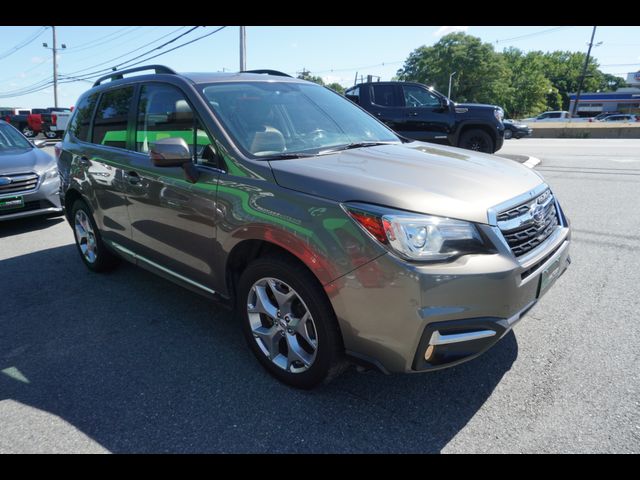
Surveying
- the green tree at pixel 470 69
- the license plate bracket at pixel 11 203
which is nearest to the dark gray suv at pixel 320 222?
the license plate bracket at pixel 11 203

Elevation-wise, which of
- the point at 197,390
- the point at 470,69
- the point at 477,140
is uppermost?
the point at 470,69

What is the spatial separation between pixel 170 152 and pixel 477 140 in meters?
9.49

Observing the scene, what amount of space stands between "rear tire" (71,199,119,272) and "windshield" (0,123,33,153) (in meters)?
3.59

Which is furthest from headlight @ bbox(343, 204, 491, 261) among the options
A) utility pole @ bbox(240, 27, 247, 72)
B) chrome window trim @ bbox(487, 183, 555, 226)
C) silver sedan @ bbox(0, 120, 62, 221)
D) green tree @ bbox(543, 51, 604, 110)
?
green tree @ bbox(543, 51, 604, 110)

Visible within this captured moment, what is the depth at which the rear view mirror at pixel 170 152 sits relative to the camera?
2.70m

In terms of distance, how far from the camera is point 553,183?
8.45m

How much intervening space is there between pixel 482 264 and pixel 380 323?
0.55 metres

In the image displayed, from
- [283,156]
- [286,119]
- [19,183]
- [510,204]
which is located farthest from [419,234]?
[19,183]

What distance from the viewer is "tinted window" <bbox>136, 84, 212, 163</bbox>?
2.96 m

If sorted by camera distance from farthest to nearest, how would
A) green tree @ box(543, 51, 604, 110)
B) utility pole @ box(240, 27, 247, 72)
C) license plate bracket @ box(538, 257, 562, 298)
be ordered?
green tree @ box(543, 51, 604, 110)
utility pole @ box(240, 27, 247, 72)
license plate bracket @ box(538, 257, 562, 298)

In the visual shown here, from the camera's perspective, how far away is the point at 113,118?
3.94 meters

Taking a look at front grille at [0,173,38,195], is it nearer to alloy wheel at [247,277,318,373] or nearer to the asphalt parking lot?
the asphalt parking lot

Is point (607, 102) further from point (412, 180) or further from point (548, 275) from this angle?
point (412, 180)
